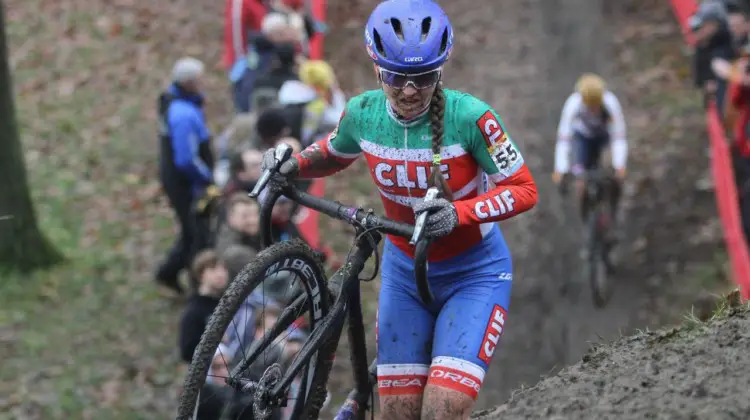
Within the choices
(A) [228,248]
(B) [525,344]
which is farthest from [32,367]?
(B) [525,344]

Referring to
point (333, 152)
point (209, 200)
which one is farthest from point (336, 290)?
point (209, 200)

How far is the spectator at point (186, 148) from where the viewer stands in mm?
10352

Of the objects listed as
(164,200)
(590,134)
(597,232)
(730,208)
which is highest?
(590,134)

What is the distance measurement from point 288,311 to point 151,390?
18.0ft

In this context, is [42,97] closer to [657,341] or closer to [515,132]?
[515,132]

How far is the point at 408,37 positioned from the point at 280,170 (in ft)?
3.14

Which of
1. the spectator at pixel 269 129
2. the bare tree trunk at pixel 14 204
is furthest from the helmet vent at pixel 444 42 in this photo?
the bare tree trunk at pixel 14 204

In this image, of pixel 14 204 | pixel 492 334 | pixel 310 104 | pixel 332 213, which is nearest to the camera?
pixel 332 213

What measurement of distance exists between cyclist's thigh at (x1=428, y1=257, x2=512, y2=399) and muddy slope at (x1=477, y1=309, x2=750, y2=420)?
347 millimetres

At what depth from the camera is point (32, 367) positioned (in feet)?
33.8

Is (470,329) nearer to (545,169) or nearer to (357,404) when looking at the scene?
(357,404)

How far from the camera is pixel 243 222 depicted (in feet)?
26.8

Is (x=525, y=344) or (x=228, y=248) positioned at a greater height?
(x=228, y=248)

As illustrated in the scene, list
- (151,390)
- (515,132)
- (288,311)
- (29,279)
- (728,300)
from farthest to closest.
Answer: (515,132), (29,279), (151,390), (728,300), (288,311)
